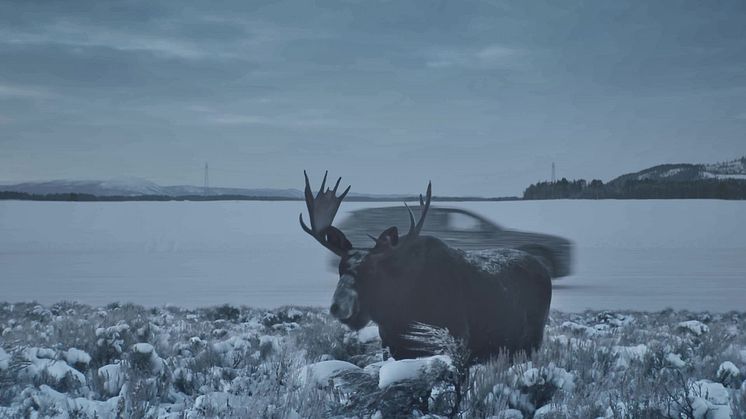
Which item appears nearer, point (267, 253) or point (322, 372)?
point (322, 372)

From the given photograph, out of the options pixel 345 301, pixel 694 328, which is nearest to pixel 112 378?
pixel 345 301

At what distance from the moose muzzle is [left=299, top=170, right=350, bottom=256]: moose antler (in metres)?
0.45

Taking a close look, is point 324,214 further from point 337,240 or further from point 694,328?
point 694,328

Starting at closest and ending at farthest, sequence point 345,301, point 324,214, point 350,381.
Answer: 1. point 350,381
2. point 345,301
3. point 324,214

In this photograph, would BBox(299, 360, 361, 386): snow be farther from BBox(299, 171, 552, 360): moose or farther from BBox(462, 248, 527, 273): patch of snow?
BBox(462, 248, 527, 273): patch of snow

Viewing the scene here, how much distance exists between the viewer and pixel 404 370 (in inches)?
148

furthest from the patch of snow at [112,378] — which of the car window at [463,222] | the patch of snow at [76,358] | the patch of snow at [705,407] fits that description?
the car window at [463,222]

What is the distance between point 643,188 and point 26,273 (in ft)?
57.3

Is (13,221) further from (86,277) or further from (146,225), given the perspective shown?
(86,277)

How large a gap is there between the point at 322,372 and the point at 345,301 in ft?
1.61

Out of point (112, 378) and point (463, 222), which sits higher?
point (463, 222)

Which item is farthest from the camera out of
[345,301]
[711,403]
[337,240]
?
[337,240]

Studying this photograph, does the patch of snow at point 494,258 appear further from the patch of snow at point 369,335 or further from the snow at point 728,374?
the snow at point 728,374

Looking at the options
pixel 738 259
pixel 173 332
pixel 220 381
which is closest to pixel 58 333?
pixel 173 332
